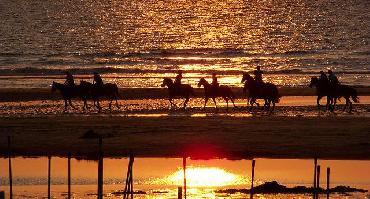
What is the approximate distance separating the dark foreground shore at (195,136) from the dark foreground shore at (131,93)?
8213mm

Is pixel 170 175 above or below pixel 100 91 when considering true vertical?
below

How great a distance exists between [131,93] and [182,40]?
177ft

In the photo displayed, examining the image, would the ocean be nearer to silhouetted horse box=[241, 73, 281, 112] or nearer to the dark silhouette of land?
silhouetted horse box=[241, 73, 281, 112]

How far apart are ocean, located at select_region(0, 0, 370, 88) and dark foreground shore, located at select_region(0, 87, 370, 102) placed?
3950 millimetres

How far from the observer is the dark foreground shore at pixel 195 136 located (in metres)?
28.4

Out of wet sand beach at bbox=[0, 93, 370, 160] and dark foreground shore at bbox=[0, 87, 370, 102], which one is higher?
dark foreground shore at bbox=[0, 87, 370, 102]

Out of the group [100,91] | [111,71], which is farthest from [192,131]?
[111,71]

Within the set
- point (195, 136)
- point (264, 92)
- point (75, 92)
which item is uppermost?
point (264, 92)

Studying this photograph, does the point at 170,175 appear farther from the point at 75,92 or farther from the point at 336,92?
the point at 75,92

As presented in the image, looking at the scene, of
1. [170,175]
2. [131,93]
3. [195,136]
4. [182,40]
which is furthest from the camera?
[182,40]

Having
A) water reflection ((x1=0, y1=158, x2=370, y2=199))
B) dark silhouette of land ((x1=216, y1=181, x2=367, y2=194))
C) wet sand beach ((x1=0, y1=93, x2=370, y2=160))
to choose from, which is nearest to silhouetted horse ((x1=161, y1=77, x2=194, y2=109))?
wet sand beach ((x1=0, y1=93, x2=370, y2=160))

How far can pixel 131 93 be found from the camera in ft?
153

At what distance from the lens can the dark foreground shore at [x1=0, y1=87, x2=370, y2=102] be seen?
44.9 m

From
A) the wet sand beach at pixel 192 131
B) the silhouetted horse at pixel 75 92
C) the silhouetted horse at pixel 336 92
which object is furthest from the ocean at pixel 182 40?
the wet sand beach at pixel 192 131
